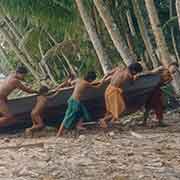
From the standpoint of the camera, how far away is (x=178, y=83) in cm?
1265

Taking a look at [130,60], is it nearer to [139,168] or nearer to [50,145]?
[50,145]

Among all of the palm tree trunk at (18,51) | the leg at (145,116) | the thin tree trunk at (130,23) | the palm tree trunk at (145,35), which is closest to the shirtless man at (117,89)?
the leg at (145,116)

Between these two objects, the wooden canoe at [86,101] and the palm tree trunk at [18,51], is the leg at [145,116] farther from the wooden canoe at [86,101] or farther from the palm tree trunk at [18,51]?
the palm tree trunk at [18,51]

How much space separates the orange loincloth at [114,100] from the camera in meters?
11.0

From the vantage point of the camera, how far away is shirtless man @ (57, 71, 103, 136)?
11.0 m

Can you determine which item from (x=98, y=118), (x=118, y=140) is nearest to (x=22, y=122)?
(x=98, y=118)

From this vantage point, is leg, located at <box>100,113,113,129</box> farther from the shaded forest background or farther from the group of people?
the shaded forest background

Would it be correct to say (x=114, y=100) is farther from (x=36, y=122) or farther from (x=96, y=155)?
(x=96, y=155)

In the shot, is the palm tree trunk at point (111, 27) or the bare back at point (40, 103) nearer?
the bare back at point (40, 103)

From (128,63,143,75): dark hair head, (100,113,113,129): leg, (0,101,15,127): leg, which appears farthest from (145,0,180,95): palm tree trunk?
(0,101,15,127): leg

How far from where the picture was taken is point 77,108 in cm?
1095

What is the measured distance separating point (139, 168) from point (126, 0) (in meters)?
7.90

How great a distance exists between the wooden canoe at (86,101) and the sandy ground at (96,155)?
349 millimetres

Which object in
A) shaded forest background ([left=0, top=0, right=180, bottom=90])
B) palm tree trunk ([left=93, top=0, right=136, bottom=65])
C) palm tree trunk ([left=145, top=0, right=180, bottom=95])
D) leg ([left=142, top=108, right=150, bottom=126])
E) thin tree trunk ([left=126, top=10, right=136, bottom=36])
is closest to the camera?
palm tree trunk ([left=145, top=0, right=180, bottom=95])
